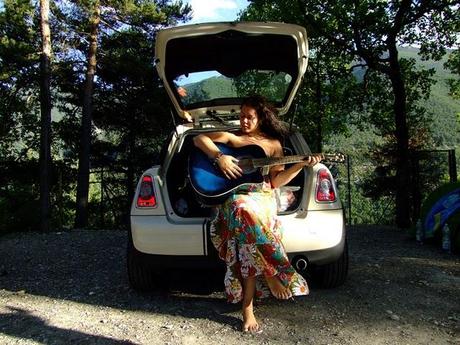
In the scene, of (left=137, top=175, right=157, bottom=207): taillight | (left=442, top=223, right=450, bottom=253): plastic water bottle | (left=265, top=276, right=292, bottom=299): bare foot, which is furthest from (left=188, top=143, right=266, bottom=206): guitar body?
(left=442, top=223, right=450, bottom=253): plastic water bottle

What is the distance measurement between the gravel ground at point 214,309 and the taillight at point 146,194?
89cm

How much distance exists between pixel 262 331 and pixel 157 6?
1614 cm

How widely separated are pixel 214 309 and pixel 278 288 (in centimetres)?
66

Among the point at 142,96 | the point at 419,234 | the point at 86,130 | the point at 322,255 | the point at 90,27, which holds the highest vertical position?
the point at 90,27

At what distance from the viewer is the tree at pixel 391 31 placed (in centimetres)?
1172

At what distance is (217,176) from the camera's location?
338 centimetres

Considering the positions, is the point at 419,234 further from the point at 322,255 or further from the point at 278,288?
the point at 278,288

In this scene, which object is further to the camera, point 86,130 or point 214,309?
point 86,130

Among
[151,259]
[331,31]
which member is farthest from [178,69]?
[331,31]

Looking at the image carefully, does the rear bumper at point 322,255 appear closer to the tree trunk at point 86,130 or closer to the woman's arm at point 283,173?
the woman's arm at point 283,173

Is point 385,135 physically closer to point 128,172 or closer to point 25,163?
point 128,172

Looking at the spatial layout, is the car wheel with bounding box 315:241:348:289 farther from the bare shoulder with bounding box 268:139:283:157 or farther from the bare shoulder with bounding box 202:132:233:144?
the bare shoulder with bounding box 202:132:233:144

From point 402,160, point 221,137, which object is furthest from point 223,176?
point 402,160

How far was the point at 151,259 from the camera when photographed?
3824 mm
